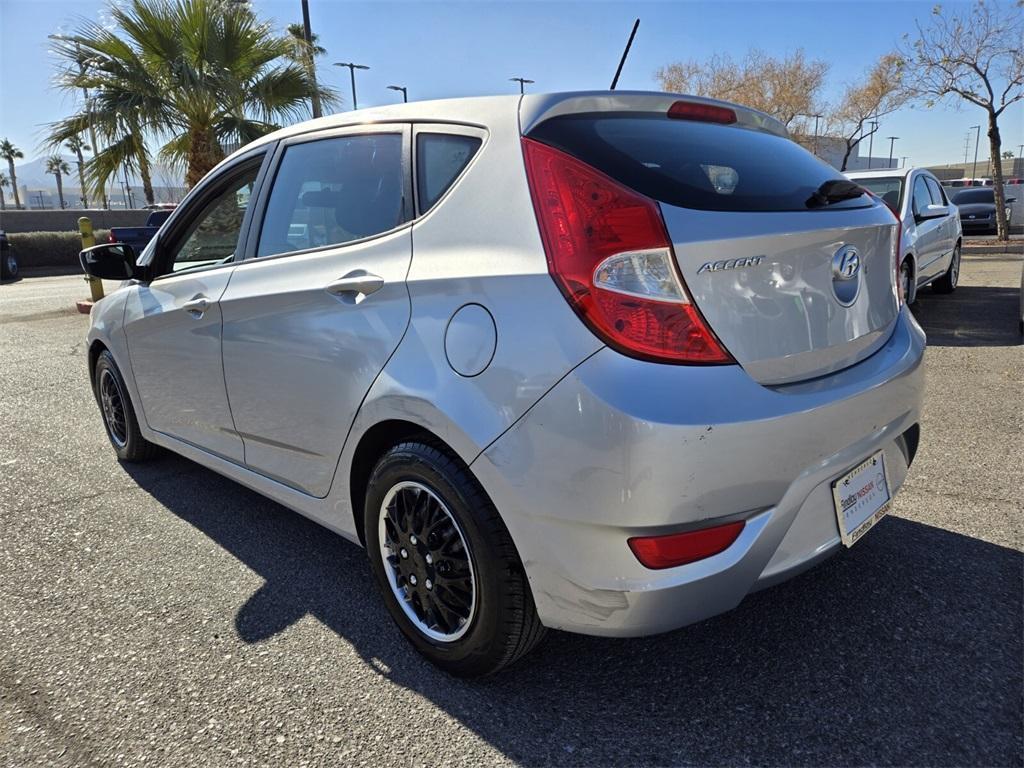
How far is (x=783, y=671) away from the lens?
2.19 metres

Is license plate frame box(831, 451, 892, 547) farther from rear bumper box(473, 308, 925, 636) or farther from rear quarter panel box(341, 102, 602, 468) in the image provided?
rear quarter panel box(341, 102, 602, 468)

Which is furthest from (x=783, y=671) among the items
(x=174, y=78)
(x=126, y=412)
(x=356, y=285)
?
(x=174, y=78)

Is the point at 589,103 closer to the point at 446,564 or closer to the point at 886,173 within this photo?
the point at 446,564

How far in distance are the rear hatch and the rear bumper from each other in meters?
0.14

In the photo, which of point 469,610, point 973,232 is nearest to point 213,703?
point 469,610

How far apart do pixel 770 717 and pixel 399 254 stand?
5.47 ft

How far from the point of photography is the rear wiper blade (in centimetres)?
219

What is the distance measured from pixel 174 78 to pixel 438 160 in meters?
11.2

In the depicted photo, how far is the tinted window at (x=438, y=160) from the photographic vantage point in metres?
2.16

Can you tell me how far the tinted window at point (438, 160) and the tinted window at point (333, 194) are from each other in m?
0.10

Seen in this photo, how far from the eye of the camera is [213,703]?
219cm

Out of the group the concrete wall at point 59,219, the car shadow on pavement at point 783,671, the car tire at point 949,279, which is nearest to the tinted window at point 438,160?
the car shadow on pavement at point 783,671

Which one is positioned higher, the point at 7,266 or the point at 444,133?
the point at 444,133

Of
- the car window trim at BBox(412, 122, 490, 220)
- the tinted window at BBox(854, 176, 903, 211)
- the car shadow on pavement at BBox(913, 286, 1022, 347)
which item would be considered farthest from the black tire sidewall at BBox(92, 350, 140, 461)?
the tinted window at BBox(854, 176, 903, 211)
